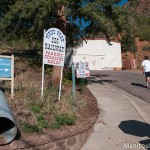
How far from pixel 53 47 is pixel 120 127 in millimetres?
2944

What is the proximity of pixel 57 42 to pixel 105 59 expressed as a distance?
135 feet

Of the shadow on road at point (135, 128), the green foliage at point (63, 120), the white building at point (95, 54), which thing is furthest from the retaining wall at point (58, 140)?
the white building at point (95, 54)

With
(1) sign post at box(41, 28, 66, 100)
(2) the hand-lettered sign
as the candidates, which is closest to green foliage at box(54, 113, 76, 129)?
(2) the hand-lettered sign

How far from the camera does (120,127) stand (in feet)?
31.1

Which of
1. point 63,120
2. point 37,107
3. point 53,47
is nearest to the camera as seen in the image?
point 63,120

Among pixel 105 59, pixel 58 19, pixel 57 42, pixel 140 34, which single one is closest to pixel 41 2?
pixel 58 19

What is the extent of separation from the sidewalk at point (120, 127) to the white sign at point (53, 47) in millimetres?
2042

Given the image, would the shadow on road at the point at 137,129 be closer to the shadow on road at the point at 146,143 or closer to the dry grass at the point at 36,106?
the shadow on road at the point at 146,143

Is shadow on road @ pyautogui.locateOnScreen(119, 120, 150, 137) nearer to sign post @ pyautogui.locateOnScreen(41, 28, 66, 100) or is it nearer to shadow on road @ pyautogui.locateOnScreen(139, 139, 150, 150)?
shadow on road @ pyautogui.locateOnScreen(139, 139, 150, 150)

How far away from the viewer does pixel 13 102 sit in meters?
9.12

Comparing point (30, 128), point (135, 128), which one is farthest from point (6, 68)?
point (135, 128)

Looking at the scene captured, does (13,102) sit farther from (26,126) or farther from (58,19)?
(58,19)

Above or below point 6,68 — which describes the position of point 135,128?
below

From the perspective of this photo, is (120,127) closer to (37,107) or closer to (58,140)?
(37,107)
